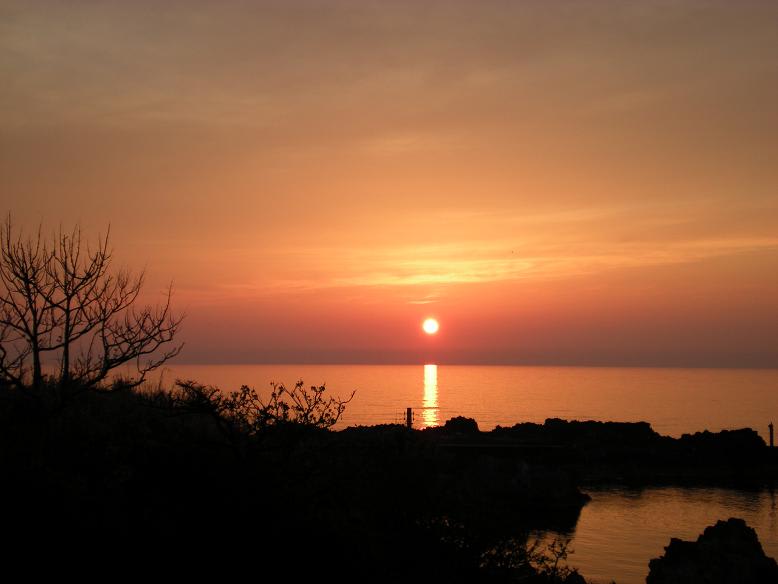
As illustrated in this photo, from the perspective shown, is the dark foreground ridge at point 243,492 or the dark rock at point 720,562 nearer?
the dark foreground ridge at point 243,492

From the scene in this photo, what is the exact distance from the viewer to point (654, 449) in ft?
173

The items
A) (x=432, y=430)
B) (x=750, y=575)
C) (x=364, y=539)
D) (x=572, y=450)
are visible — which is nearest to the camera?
(x=364, y=539)

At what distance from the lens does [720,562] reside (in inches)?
656

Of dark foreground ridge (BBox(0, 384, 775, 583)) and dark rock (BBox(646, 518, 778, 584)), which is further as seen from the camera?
dark rock (BBox(646, 518, 778, 584))

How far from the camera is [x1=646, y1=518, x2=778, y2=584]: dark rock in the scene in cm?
1641

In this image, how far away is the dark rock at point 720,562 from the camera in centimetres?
1641

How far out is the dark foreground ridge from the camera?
11.4 meters

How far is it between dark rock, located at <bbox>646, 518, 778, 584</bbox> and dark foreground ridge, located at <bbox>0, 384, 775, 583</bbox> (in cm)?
270

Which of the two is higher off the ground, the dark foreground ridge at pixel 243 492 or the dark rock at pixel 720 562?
the dark foreground ridge at pixel 243 492

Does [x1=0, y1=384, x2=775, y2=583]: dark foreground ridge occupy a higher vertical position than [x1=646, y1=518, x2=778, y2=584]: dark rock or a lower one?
higher

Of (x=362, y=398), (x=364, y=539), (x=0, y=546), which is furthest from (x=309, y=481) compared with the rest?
(x=362, y=398)

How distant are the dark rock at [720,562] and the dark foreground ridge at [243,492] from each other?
270cm

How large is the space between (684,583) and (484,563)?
5537 mm

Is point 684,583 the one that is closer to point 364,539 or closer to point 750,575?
point 750,575
